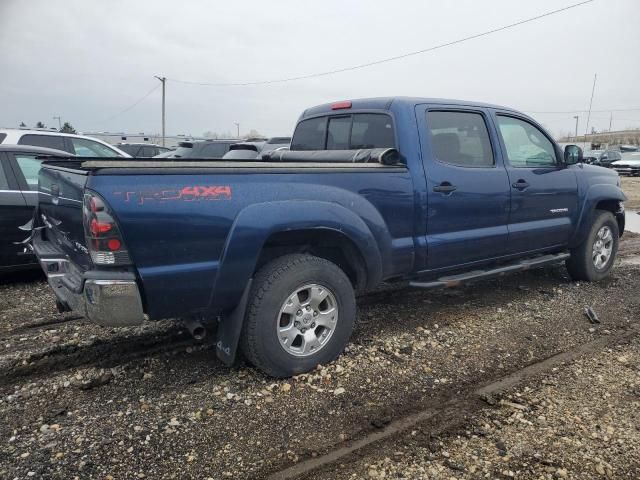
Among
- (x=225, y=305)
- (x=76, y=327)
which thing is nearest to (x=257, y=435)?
(x=225, y=305)

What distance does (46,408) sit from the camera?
3.00 m

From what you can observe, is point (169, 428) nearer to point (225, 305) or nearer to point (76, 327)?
point (225, 305)

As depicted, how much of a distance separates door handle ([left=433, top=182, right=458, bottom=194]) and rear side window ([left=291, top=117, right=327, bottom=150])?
51.8 inches

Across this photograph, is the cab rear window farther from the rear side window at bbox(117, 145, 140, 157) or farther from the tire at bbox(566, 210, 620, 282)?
the rear side window at bbox(117, 145, 140, 157)

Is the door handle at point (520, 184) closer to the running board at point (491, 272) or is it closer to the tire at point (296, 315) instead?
the running board at point (491, 272)

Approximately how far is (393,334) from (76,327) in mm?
2698

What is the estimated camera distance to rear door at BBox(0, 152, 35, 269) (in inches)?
200

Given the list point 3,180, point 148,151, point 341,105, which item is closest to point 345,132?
point 341,105

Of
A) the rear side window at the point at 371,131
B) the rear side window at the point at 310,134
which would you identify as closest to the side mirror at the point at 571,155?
the rear side window at the point at 371,131

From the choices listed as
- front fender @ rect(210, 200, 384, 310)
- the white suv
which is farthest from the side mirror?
the white suv

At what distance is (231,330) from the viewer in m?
3.20

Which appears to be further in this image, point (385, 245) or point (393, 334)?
point (393, 334)

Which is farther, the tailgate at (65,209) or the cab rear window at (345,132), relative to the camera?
the cab rear window at (345,132)

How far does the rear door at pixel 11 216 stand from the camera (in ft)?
16.6
